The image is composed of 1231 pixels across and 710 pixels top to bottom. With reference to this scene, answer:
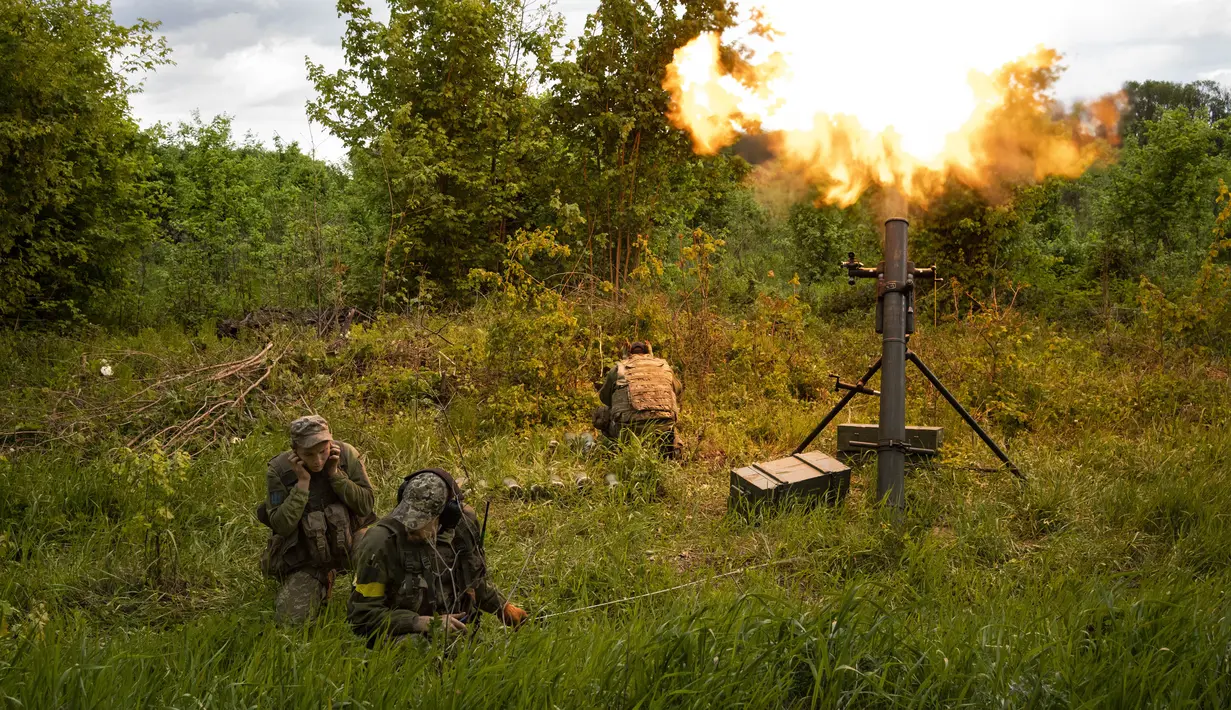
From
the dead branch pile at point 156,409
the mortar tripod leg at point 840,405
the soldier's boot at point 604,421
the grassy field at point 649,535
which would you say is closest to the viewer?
the grassy field at point 649,535

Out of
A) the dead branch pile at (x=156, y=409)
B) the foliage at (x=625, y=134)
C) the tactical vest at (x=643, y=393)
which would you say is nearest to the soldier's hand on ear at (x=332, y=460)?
the dead branch pile at (x=156, y=409)

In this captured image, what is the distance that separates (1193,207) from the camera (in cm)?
2033

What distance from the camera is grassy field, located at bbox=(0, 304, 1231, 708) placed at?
10.7ft

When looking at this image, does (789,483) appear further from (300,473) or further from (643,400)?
(300,473)

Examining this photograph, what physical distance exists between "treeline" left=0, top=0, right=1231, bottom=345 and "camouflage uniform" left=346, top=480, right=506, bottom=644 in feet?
23.1

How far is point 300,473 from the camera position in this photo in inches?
182

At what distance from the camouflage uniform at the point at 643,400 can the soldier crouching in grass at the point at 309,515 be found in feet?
11.2

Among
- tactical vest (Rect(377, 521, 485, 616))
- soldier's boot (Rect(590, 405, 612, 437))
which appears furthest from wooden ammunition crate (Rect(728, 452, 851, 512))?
tactical vest (Rect(377, 521, 485, 616))

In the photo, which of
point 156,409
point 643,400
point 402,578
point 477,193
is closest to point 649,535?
point 643,400

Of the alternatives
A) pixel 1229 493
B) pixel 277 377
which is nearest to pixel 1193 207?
pixel 1229 493

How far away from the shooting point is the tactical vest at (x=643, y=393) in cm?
787

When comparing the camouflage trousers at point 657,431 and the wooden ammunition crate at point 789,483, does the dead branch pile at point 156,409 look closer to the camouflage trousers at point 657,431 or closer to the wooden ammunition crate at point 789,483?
the camouflage trousers at point 657,431

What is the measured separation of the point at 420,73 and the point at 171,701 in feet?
50.4

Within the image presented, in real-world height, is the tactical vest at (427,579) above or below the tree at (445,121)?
below
